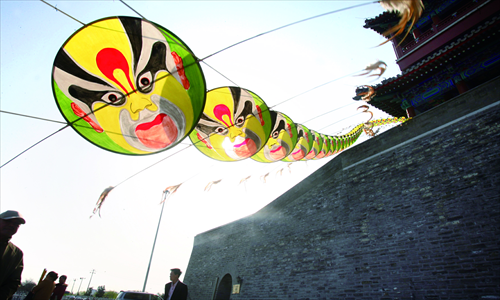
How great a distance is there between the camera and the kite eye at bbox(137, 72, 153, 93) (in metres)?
3.40

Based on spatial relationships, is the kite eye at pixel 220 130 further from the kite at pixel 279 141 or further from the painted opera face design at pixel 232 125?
the kite at pixel 279 141

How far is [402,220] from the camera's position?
229 inches

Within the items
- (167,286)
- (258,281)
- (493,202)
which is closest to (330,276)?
(258,281)

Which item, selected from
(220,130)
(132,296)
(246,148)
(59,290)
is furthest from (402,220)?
(132,296)

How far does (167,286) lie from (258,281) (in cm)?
569

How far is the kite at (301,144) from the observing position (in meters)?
6.50

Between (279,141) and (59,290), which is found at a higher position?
(279,141)

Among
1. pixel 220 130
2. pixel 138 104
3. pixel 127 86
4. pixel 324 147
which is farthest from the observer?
pixel 324 147

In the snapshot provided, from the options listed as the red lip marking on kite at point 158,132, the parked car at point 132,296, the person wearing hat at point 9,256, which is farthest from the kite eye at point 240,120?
the parked car at point 132,296

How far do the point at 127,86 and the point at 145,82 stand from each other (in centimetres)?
24

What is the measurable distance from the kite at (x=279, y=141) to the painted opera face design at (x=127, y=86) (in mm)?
2390

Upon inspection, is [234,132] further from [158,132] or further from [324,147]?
[324,147]

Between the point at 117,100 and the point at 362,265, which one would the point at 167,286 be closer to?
the point at 117,100

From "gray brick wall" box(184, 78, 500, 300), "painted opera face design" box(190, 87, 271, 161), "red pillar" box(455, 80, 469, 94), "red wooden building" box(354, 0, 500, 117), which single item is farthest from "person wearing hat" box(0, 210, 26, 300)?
"red pillar" box(455, 80, 469, 94)
